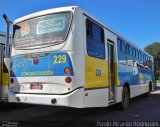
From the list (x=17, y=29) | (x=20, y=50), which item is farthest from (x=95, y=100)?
(x=17, y=29)

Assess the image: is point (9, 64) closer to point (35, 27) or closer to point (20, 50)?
point (20, 50)

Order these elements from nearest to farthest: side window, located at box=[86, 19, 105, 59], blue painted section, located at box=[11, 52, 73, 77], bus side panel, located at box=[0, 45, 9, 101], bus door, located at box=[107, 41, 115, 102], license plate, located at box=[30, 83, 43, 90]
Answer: blue painted section, located at box=[11, 52, 73, 77], license plate, located at box=[30, 83, 43, 90], side window, located at box=[86, 19, 105, 59], bus door, located at box=[107, 41, 115, 102], bus side panel, located at box=[0, 45, 9, 101]

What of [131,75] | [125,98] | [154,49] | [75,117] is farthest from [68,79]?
[154,49]

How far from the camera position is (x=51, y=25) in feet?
26.1

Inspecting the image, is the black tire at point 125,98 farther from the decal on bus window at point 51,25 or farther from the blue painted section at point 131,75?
the decal on bus window at point 51,25

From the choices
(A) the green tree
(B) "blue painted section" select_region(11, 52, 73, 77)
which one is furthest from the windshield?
(A) the green tree

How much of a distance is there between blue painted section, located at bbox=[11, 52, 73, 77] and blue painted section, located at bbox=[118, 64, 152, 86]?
12.9ft

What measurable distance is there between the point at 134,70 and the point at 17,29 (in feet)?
21.7

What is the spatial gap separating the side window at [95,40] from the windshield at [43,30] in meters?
0.75

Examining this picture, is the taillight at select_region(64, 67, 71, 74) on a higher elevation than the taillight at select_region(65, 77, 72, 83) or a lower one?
higher

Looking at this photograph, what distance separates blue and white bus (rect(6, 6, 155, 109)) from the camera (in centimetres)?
745

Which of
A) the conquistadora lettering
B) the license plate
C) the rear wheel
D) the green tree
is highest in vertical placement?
the green tree

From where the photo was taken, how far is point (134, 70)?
13.5m

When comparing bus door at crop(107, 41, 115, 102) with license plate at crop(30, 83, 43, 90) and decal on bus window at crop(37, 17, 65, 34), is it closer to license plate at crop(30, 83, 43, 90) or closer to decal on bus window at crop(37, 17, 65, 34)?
decal on bus window at crop(37, 17, 65, 34)
